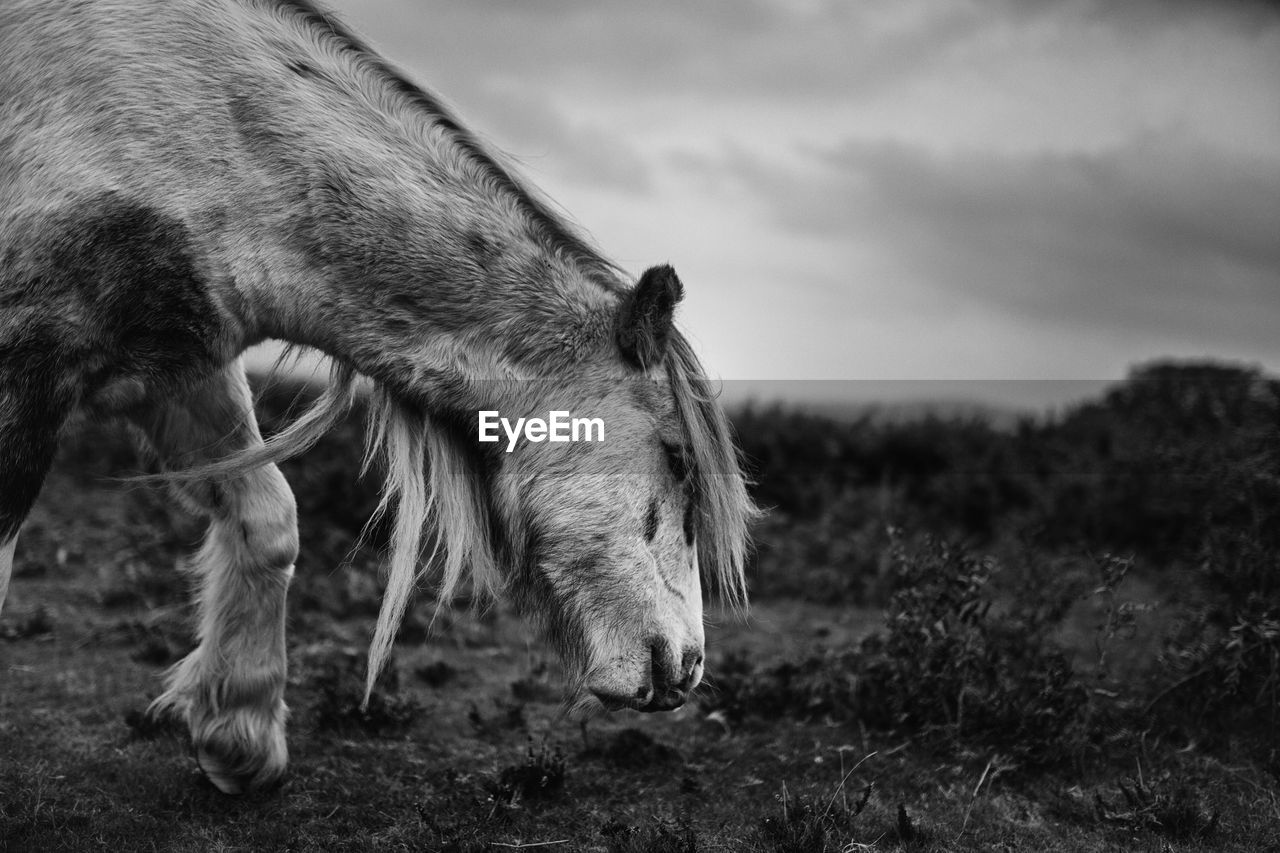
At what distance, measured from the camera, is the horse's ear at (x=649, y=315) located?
9.29ft

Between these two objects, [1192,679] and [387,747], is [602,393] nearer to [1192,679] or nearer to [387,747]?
[387,747]

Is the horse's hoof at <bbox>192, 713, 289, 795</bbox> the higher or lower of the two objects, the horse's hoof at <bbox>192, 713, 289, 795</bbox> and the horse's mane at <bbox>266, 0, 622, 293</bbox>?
the lower

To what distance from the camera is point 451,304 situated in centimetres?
296

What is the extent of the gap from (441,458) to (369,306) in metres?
0.52

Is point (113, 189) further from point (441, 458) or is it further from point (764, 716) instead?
point (764, 716)

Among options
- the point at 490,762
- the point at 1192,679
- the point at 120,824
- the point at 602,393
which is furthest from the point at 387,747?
the point at 1192,679

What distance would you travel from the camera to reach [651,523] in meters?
2.92

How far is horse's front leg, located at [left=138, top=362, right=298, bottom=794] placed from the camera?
3492 mm

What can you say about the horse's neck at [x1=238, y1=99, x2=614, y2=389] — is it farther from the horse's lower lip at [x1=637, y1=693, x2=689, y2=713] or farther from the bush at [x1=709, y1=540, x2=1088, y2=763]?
the bush at [x1=709, y1=540, x2=1088, y2=763]

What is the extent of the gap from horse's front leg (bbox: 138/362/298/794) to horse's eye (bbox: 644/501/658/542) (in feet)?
4.97

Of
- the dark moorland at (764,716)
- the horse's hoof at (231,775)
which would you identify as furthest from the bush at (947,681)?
the horse's hoof at (231,775)

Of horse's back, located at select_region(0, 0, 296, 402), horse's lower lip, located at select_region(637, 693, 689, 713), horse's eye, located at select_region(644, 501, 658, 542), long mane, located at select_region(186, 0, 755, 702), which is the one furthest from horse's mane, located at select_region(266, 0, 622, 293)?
horse's lower lip, located at select_region(637, 693, 689, 713)

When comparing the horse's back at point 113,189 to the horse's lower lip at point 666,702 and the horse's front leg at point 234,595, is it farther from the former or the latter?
the horse's lower lip at point 666,702

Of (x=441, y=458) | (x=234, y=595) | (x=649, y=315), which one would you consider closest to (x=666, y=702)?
(x=441, y=458)
